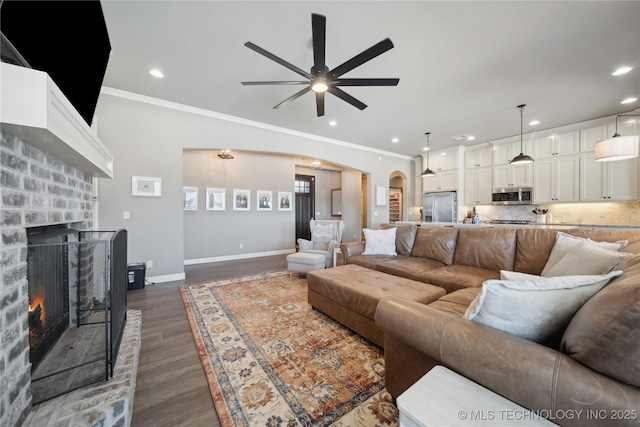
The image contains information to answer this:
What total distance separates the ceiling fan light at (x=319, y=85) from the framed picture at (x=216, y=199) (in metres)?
3.94

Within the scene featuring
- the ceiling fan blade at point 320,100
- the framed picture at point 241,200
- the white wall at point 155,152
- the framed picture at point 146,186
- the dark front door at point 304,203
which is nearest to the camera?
the ceiling fan blade at point 320,100

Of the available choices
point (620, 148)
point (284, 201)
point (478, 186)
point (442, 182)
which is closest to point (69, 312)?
point (284, 201)

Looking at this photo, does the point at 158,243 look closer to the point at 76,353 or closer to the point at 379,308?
the point at 76,353

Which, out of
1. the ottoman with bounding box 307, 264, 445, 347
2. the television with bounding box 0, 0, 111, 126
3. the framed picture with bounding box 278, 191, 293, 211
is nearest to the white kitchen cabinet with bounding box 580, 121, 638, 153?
the ottoman with bounding box 307, 264, 445, 347

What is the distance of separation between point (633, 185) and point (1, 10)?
24.3 ft

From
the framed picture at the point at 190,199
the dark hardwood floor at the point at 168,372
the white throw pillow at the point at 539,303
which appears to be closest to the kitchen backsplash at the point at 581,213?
the white throw pillow at the point at 539,303

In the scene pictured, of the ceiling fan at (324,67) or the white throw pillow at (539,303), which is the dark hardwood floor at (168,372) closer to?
the white throw pillow at (539,303)

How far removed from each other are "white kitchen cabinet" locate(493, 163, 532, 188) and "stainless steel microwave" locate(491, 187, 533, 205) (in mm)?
96

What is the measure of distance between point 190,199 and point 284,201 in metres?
2.26

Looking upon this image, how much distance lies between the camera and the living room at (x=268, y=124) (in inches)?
83.4

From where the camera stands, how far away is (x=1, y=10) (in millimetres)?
1003

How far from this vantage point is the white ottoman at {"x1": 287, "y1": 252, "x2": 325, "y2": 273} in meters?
3.68

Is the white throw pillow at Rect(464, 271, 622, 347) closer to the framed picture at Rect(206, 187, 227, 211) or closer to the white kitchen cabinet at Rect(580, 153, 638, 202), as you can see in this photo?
the white kitchen cabinet at Rect(580, 153, 638, 202)

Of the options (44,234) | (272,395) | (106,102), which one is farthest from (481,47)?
(106,102)
